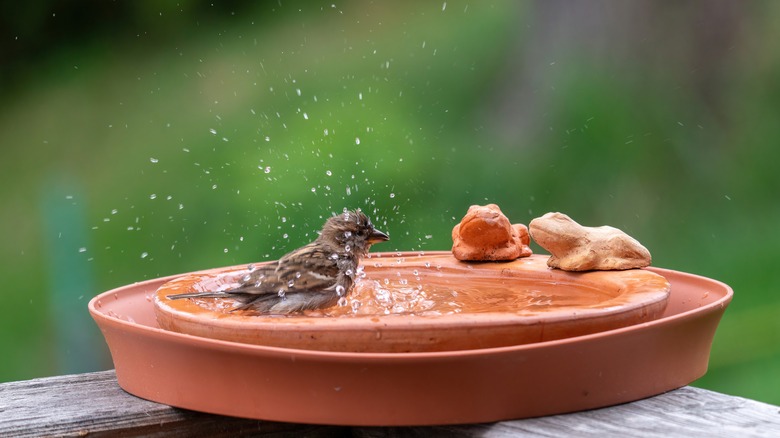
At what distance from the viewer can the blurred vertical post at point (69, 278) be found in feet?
14.3

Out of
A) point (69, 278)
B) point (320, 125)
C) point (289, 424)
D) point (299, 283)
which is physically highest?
point (320, 125)

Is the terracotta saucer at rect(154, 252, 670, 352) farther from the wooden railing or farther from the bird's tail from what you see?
the wooden railing

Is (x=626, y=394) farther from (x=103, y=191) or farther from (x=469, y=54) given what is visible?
(x=103, y=191)

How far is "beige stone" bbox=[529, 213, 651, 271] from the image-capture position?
8.61 feet

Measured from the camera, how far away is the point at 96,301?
7.67 ft

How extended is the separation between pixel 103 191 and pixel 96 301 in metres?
2.47

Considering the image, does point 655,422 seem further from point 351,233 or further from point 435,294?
point 351,233

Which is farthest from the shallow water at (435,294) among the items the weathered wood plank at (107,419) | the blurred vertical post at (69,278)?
the blurred vertical post at (69,278)

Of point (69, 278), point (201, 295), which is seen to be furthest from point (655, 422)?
point (69, 278)

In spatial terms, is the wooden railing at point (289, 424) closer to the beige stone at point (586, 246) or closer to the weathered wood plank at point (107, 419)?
the weathered wood plank at point (107, 419)

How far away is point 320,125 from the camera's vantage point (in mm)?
4680

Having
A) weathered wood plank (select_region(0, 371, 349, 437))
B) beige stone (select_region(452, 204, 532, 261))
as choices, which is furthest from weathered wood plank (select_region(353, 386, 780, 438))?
beige stone (select_region(452, 204, 532, 261))

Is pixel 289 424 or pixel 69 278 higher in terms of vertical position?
pixel 289 424

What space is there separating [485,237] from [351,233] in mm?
523
